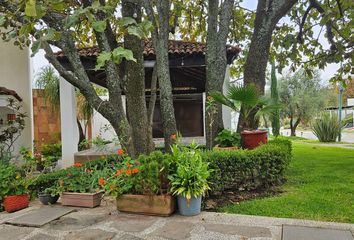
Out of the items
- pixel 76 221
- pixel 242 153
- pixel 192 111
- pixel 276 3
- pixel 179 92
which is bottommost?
pixel 76 221

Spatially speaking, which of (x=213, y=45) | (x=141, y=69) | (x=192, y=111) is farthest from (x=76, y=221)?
(x=192, y=111)

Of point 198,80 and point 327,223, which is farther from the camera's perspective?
point 198,80

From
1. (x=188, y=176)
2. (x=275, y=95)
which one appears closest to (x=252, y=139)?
(x=275, y=95)

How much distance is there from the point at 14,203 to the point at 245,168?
377 centimetres

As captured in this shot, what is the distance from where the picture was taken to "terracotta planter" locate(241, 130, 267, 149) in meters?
6.46

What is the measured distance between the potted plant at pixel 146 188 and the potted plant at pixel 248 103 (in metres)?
2.52

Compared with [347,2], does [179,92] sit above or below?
below

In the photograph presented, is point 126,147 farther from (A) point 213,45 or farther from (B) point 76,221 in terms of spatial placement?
(A) point 213,45

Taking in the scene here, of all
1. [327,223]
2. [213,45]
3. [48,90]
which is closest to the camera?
[327,223]

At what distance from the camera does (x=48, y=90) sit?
1143 centimetres

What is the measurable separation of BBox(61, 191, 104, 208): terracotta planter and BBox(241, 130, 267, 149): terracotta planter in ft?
10.6

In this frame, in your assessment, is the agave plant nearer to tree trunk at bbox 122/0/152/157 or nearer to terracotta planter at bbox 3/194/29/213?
tree trunk at bbox 122/0/152/157

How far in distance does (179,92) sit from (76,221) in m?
11.8

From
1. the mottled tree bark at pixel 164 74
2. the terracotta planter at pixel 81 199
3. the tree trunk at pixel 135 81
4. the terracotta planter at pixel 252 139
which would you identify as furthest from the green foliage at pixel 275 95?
the terracotta planter at pixel 81 199
